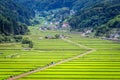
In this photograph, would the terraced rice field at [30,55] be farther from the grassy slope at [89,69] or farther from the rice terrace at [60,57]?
the grassy slope at [89,69]

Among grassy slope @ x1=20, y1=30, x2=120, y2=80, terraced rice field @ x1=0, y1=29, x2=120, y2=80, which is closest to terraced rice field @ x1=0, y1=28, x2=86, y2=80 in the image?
terraced rice field @ x1=0, y1=29, x2=120, y2=80

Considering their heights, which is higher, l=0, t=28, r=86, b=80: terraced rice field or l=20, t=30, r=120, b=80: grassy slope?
l=0, t=28, r=86, b=80: terraced rice field

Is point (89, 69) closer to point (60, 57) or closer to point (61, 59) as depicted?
point (61, 59)

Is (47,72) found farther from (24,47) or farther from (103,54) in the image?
(24,47)

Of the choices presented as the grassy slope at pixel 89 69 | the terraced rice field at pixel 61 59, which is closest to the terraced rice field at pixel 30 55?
the terraced rice field at pixel 61 59

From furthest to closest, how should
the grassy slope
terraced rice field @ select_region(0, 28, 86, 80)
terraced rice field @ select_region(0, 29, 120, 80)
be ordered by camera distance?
terraced rice field @ select_region(0, 28, 86, 80)
terraced rice field @ select_region(0, 29, 120, 80)
the grassy slope

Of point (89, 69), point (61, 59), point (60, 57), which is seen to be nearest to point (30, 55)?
point (60, 57)

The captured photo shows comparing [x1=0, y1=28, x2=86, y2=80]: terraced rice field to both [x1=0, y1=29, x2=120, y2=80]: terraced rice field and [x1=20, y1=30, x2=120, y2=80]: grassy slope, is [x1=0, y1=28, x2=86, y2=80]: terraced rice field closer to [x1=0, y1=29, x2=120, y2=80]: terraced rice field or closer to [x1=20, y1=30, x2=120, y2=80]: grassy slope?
[x1=0, y1=29, x2=120, y2=80]: terraced rice field

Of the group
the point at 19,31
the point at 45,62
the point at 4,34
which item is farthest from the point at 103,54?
the point at 19,31
